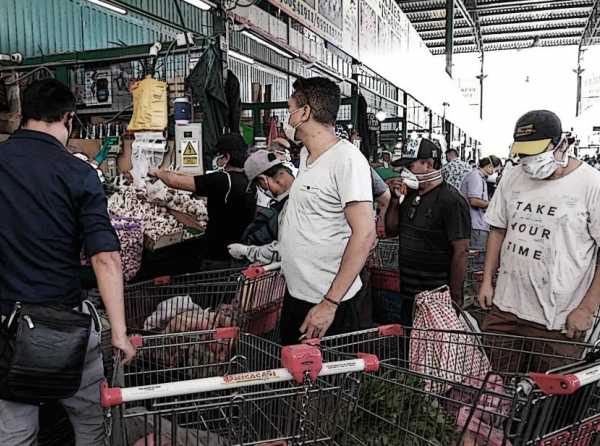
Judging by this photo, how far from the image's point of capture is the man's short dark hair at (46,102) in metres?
2.20

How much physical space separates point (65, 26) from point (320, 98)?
8204 mm

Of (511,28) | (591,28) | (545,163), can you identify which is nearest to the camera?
(545,163)

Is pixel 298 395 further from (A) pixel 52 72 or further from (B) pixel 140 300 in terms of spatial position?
(A) pixel 52 72

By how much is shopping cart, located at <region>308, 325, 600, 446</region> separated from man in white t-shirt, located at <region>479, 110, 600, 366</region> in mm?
447

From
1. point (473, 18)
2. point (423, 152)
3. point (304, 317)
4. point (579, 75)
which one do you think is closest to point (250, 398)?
point (304, 317)

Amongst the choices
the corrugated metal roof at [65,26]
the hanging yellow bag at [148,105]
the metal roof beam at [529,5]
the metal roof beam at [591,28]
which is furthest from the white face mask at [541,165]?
the metal roof beam at [591,28]

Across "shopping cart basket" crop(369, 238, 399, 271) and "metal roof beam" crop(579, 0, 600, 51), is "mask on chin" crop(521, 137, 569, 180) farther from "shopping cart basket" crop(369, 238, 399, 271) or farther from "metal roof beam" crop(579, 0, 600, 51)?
"metal roof beam" crop(579, 0, 600, 51)

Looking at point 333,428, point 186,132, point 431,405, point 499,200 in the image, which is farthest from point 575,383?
point 186,132

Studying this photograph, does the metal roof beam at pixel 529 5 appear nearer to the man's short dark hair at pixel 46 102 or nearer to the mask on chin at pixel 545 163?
the mask on chin at pixel 545 163

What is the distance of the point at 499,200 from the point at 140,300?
6.57ft

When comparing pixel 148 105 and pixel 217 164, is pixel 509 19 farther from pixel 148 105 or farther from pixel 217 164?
pixel 148 105

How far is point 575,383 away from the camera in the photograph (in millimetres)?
1442

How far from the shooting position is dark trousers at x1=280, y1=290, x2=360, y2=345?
101 inches

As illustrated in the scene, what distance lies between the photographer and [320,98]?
2490 millimetres
